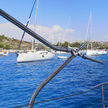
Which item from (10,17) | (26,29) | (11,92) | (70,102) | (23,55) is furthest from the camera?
(23,55)

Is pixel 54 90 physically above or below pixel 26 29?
below

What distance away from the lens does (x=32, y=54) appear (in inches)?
1523

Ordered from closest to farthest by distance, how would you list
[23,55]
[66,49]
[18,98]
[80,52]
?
[66,49]
[80,52]
[18,98]
[23,55]

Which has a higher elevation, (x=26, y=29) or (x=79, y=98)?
(x=26, y=29)

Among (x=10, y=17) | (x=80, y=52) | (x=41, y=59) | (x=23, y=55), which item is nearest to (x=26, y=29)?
(x=10, y=17)

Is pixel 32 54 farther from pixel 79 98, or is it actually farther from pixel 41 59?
pixel 79 98

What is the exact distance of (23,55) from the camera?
36.4 m

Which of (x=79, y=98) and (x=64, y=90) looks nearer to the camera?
(x=79, y=98)

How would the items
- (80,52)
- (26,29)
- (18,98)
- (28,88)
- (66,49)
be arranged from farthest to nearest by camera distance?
(28,88)
(18,98)
(80,52)
(66,49)
(26,29)

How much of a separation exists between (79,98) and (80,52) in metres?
9.71

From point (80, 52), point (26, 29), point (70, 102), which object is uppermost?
point (26, 29)

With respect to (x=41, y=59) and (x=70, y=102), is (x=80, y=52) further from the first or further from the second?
(x=41, y=59)

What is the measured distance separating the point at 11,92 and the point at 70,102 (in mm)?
4945

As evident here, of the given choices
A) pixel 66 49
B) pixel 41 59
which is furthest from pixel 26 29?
pixel 41 59
